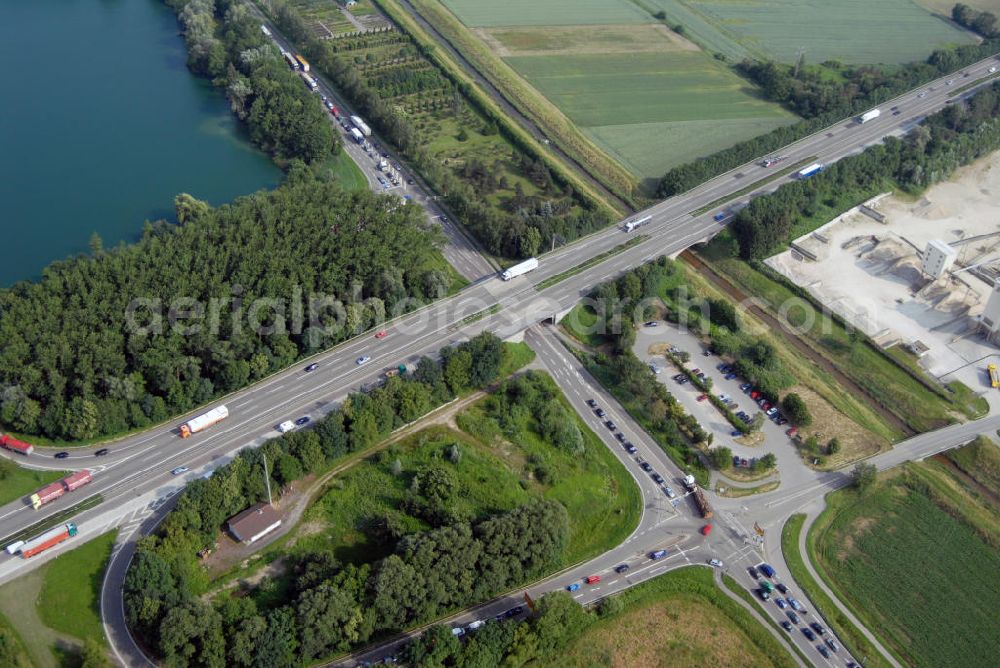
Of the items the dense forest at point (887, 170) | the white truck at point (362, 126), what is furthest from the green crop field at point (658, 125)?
the white truck at point (362, 126)

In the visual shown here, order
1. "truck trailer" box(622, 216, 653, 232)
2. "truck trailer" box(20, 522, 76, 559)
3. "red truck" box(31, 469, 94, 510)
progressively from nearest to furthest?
"truck trailer" box(20, 522, 76, 559), "red truck" box(31, 469, 94, 510), "truck trailer" box(622, 216, 653, 232)

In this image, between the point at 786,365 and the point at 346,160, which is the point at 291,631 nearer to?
the point at 786,365

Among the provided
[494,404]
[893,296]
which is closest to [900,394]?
[893,296]

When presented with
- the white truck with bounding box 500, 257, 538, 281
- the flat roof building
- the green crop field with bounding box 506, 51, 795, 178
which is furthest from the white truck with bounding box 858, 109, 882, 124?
the flat roof building

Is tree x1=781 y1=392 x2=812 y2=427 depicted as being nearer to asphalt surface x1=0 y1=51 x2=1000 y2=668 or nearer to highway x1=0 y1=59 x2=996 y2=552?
asphalt surface x1=0 y1=51 x2=1000 y2=668

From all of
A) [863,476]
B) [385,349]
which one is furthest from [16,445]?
[863,476]

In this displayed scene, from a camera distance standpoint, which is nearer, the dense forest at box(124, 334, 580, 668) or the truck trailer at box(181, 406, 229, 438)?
the dense forest at box(124, 334, 580, 668)

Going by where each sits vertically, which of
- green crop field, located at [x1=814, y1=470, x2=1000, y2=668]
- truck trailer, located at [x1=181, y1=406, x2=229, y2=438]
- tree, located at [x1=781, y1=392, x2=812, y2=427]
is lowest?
green crop field, located at [x1=814, y1=470, x2=1000, y2=668]

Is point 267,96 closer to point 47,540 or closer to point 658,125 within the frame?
point 658,125
